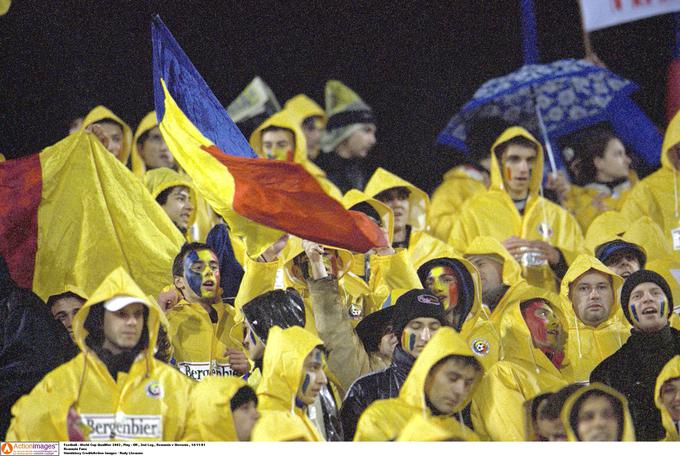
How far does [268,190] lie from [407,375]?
1119mm

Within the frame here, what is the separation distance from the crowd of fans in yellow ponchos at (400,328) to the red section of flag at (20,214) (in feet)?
1.39

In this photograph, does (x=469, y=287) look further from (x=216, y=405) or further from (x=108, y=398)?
(x=108, y=398)

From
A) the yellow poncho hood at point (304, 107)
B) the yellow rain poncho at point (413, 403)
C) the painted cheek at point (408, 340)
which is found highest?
the yellow poncho hood at point (304, 107)

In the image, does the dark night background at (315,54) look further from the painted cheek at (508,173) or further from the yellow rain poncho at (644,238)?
the yellow rain poncho at (644,238)

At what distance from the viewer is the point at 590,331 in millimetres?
6871

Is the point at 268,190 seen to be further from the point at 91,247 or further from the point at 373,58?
the point at 373,58

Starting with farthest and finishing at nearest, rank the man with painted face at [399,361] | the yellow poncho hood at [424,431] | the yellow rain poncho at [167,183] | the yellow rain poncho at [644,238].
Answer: the yellow rain poncho at [167,183] < the yellow rain poncho at [644,238] < the man with painted face at [399,361] < the yellow poncho hood at [424,431]

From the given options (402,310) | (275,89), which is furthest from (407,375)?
(275,89)

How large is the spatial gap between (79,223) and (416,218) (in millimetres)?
1740

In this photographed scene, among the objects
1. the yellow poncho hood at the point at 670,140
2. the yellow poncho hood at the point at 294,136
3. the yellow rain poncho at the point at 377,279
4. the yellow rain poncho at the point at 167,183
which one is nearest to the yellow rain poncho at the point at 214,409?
the yellow rain poncho at the point at 377,279

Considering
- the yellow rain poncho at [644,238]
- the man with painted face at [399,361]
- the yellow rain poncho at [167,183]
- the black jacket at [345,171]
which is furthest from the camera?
the black jacket at [345,171]

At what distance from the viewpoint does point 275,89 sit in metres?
8.84

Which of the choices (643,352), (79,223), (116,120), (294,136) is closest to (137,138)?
(116,120)

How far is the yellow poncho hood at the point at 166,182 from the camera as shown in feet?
24.9
